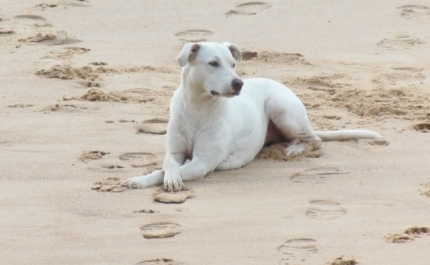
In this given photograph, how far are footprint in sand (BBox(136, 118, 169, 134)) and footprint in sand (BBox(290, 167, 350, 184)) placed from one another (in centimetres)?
142

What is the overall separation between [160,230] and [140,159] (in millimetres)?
1647

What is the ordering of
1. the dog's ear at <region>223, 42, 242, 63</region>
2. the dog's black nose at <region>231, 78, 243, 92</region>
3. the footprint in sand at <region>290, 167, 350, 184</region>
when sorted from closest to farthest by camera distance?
the dog's black nose at <region>231, 78, 243, 92</region>
the footprint in sand at <region>290, 167, 350, 184</region>
the dog's ear at <region>223, 42, 242, 63</region>

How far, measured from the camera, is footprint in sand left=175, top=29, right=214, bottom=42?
11.6m

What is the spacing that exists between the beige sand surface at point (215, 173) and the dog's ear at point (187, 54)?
0.81 m

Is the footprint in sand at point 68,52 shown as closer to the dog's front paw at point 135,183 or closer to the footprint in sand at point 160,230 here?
the dog's front paw at point 135,183

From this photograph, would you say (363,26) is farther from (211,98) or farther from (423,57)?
(211,98)

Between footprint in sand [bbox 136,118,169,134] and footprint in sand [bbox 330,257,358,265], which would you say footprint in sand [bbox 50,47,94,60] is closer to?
footprint in sand [bbox 136,118,169,134]

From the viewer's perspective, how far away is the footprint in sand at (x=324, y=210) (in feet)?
22.9

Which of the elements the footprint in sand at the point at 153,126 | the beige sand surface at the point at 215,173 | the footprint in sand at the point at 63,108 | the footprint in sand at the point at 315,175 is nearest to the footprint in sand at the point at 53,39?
the beige sand surface at the point at 215,173

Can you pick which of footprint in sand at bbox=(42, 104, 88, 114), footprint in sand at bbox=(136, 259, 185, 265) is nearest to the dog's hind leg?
footprint in sand at bbox=(42, 104, 88, 114)

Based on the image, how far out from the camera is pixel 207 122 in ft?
26.2

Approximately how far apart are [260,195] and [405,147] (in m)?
1.69

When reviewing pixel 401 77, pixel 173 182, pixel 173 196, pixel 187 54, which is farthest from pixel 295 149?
pixel 401 77

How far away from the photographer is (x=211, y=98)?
8000 millimetres
